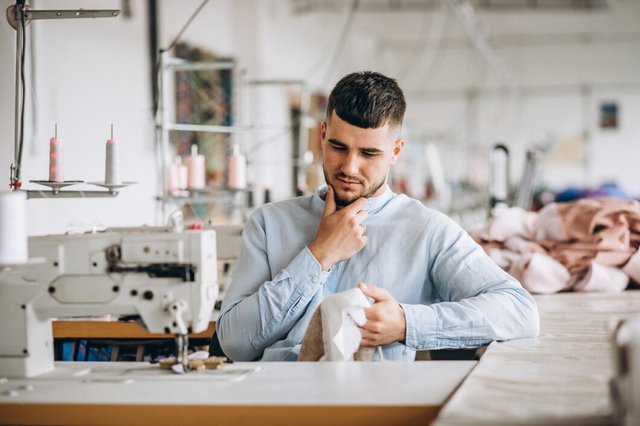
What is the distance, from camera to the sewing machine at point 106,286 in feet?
5.59

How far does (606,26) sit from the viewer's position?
12.9 meters

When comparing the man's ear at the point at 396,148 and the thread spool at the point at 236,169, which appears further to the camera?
the thread spool at the point at 236,169

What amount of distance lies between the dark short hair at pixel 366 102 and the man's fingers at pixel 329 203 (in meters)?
0.16

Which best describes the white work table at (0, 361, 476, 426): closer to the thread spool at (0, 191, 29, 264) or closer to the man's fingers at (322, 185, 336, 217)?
the thread spool at (0, 191, 29, 264)

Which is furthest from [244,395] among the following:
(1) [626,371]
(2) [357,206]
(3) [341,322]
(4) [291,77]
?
(4) [291,77]

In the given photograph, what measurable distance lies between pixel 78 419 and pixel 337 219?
31.0 inches

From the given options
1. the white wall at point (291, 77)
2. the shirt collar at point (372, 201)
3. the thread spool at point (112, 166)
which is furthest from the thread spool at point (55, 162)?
the shirt collar at point (372, 201)

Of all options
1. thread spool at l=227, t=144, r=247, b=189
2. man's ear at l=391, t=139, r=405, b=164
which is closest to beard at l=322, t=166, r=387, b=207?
man's ear at l=391, t=139, r=405, b=164

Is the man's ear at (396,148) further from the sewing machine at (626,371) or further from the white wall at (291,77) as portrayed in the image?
the sewing machine at (626,371)

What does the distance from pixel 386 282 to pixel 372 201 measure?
0.20 meters

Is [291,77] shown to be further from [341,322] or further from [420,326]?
[341,322]

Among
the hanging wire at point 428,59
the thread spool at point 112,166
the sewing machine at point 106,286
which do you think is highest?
the hanging wire at point 428,59

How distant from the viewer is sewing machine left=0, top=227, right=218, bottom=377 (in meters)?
1.70

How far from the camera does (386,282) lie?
7.06 feet
